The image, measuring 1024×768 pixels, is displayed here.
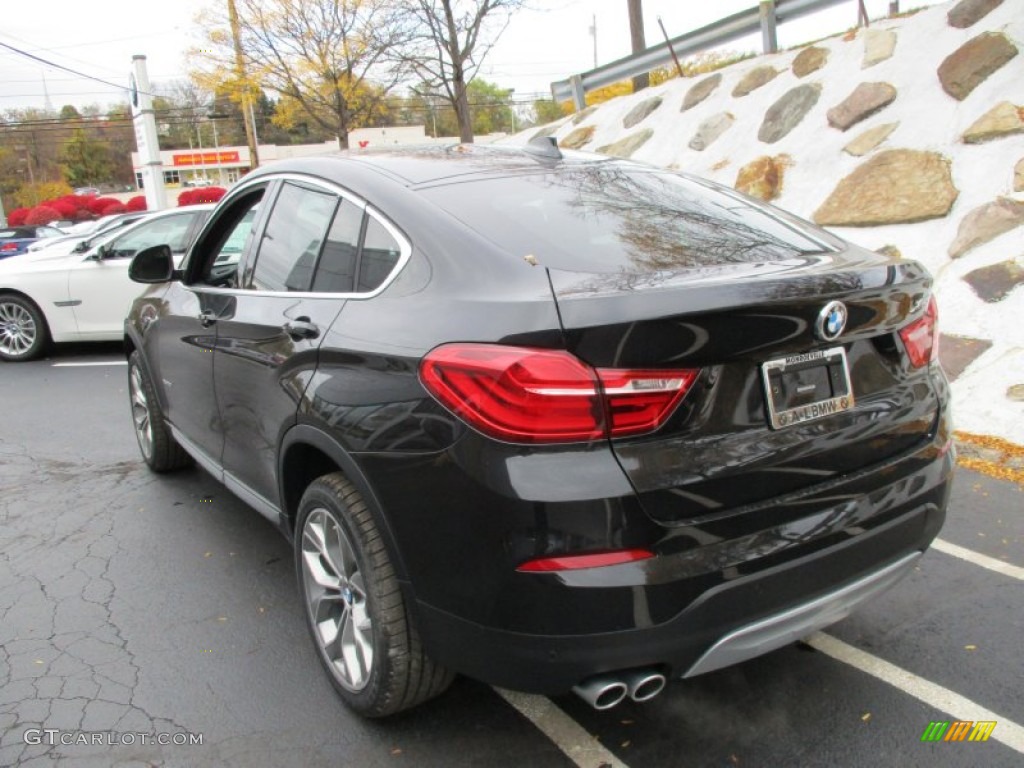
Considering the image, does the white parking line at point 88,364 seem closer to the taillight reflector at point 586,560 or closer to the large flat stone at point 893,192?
the large flat stone at point 893,192

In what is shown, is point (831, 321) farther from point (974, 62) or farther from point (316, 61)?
point (316, 61)

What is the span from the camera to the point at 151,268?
4.17m

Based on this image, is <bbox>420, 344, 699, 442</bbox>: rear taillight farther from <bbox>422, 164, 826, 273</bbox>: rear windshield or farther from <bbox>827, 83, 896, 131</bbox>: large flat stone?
<bbox>827, 83, 896, 131</bbox>: large flat stone

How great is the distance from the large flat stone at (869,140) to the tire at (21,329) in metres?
9.15

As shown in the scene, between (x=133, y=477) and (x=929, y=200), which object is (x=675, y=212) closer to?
(x=133, y=477)

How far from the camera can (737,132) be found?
1062cm

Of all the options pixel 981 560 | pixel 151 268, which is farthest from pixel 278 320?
pixel 981 560

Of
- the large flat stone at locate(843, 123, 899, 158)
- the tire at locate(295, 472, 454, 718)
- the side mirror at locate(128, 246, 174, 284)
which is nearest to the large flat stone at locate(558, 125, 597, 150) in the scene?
the large flat stone at locate(843, 123, 899, 158)

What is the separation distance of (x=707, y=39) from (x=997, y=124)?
6.34m

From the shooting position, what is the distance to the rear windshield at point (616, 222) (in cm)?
239

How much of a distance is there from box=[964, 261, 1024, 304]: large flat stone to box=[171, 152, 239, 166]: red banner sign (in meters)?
82.0

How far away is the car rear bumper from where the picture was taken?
1947 mm

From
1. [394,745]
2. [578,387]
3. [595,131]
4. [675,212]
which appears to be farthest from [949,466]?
[595,131]

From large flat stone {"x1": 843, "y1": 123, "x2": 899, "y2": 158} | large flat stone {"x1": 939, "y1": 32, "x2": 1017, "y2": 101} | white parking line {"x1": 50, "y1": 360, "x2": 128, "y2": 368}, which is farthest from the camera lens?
white parking line {"x1": 50, "y1": 360, "x2": 128, "y2": 368}
